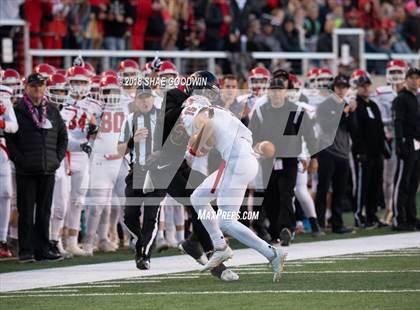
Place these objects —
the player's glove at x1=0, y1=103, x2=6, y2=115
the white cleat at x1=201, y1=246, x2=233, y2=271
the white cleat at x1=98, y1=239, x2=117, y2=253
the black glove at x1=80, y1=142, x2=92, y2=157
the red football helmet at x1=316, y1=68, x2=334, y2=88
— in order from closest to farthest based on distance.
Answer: the white cleat at x1=201, y1=246, x2=233, y2=271 → the player's glove at x1=0, y1=103, x2=6, y2=115 → the black glove at x1=80, y1=142, x2=92, y2=157 → the white cleat at x1=98, y1=239, x2=117, y2=253 → the red football helmet at x1=316, y1=68, x2=334, y2=88

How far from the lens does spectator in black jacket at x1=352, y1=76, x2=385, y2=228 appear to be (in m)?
17.1

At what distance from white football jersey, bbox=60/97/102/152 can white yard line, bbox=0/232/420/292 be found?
1.93 metres

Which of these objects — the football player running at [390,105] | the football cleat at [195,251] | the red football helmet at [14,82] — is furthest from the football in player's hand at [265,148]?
the football player running at [390,105]

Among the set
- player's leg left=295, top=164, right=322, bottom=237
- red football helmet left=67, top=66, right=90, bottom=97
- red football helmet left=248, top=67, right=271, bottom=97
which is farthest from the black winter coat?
red football helmet left=248, top=67, right=271, bottom=97

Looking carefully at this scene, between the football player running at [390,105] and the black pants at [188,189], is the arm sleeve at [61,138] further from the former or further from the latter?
the football player running at [390,105]

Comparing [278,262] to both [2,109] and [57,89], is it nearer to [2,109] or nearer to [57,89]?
[2,109]

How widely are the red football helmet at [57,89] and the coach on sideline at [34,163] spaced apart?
2.85ft

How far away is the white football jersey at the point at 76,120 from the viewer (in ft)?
48.3

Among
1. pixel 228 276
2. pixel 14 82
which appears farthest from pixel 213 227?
pixel 14 82

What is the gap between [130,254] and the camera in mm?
14375

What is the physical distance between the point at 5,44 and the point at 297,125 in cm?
528

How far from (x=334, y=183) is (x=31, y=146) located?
4661 millimetres

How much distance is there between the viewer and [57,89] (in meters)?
14.7

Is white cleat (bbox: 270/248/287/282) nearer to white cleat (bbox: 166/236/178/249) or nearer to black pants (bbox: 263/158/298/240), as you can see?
black pants (bbox: 263/158/298/240)
